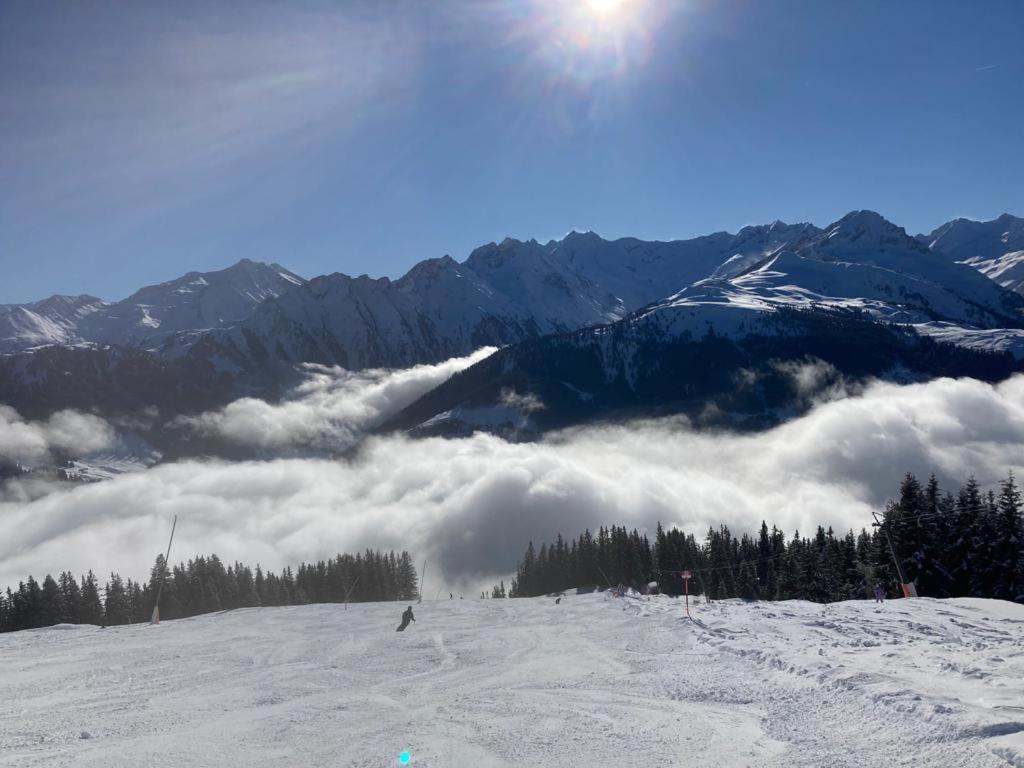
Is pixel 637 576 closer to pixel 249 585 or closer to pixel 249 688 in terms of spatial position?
pixel 249 585

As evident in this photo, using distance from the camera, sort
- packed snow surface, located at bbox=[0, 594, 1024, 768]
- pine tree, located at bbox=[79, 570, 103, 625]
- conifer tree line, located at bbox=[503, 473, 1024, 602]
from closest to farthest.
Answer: packed snow surface, located at bbox=[0, 594, 1024, 768], conifer tree line, located at bbox=[503, 473, 1024, 602], pine tree, located at bbox=[79, 570, 103, 625]

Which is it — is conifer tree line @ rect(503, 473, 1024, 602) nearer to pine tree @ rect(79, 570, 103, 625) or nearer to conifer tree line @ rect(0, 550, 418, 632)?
conifer tree line @ rect(0, 550, 418, 632)

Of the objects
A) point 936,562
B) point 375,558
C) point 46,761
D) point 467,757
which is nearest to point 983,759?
point 467,757

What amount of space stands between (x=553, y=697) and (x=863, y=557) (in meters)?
64.0

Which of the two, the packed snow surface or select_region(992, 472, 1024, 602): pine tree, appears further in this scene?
select_region(992, 472, 1024, 602): pine tree

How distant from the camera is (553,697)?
1911 centimetres

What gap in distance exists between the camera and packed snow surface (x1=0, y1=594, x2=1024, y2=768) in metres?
13.3

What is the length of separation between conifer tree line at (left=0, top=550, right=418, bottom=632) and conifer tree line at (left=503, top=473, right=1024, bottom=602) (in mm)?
35639

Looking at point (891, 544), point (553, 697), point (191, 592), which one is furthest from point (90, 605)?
point (553, 697)

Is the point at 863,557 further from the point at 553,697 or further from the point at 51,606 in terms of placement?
the point at 51,606

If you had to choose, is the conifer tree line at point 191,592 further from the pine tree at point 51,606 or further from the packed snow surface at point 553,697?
the packed snow surface at point 553,697

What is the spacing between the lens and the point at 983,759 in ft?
34.8

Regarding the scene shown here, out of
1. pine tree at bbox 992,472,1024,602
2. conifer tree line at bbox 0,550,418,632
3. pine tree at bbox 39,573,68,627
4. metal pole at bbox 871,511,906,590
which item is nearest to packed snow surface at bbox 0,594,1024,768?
metal pole at bbox 871,511,906,590

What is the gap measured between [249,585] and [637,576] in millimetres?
70909
